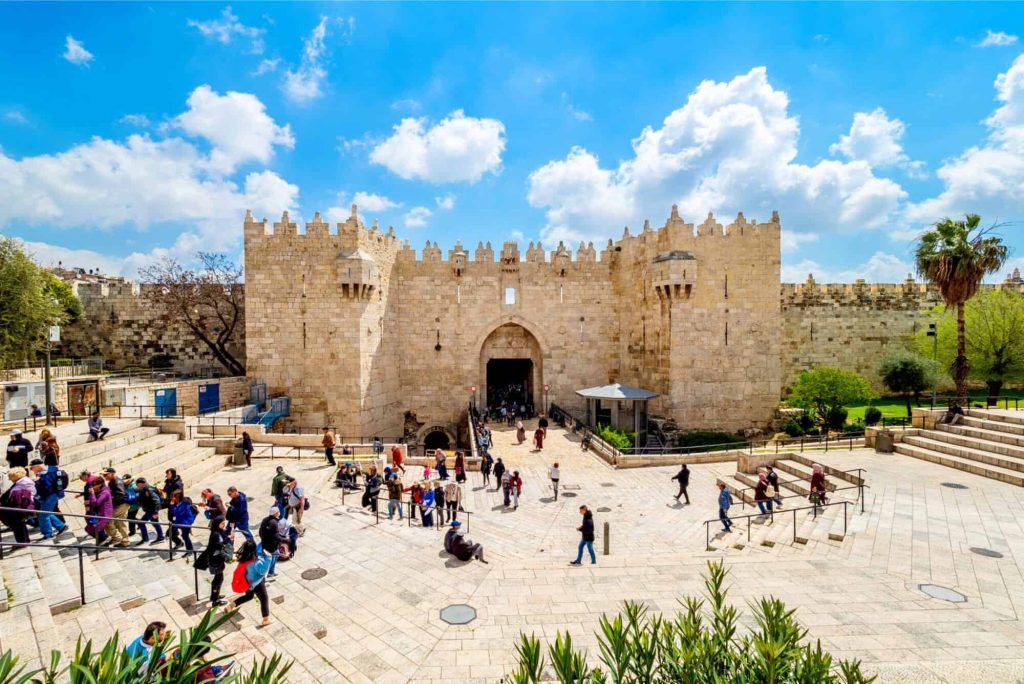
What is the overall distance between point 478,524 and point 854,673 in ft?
29.6

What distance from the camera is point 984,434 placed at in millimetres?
14156

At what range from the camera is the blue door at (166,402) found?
664 inches

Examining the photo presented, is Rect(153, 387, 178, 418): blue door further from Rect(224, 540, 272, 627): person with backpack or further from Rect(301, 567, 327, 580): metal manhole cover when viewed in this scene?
Rect(224, 540, 272, 627): person with backpack

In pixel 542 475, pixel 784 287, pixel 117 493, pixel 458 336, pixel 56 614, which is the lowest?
pixel 542 475

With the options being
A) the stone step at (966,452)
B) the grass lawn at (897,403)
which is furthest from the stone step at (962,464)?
the grass lawn at (897,403)

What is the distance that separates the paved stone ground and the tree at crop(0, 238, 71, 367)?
1345cm

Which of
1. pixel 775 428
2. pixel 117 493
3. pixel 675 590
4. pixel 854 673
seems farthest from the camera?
pixel 775 428

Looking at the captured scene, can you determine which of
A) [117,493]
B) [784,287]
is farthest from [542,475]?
[784,287]

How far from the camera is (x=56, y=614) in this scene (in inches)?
229

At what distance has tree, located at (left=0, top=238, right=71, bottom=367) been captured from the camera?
17.3 m

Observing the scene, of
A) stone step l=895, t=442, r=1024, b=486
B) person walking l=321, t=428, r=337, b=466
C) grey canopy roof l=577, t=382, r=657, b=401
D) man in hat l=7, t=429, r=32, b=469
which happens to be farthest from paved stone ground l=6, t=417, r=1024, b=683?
grey canopy roof l=577, t=382, r=657, b=401

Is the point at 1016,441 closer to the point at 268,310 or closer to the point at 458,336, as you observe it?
the point at 458,336

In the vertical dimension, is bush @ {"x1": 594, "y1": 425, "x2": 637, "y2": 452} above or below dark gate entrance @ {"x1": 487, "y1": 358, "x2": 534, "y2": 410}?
below

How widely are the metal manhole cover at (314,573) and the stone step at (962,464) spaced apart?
16477mm
